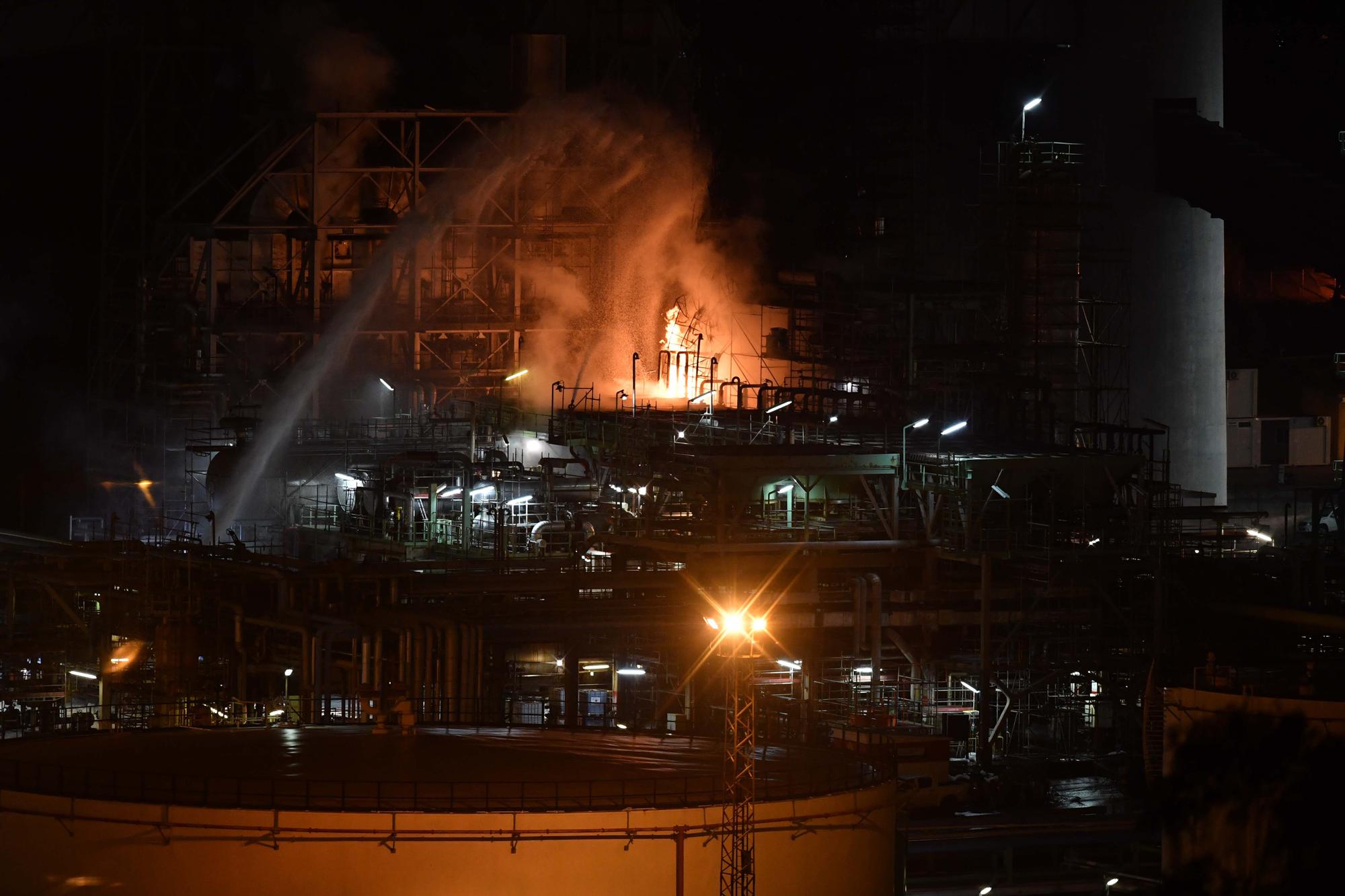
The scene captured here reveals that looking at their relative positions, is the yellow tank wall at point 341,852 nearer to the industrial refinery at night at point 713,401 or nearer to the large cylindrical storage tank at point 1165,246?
the industrial refinery at night at point 713,401

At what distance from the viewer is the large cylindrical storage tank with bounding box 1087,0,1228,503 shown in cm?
5597

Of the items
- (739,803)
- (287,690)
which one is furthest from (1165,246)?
(739,803)

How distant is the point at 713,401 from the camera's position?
5709 cm

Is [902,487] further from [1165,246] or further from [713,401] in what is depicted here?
[1165,246]

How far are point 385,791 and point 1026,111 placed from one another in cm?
3340

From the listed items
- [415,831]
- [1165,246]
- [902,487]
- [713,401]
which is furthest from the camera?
[713,401]

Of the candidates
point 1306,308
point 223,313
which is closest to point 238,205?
point 223,313

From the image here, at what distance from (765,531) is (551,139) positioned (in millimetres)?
15085

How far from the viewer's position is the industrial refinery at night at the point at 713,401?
40625 millimetres

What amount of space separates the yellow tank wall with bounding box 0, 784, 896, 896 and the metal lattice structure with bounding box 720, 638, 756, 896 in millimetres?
317

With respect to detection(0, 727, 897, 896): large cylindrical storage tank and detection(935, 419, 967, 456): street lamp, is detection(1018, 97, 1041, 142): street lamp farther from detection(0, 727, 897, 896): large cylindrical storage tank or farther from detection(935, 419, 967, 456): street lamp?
detection(0, 727, 897, 896): large cylindrical storage tank

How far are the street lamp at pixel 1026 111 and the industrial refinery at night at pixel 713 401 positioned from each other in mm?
318

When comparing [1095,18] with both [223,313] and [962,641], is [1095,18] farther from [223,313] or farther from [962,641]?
[223,313]

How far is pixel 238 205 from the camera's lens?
2357 inches
